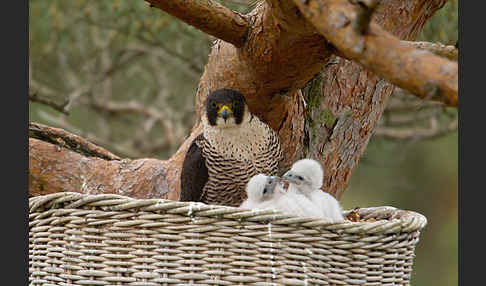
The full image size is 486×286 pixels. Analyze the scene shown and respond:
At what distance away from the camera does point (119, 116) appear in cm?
687

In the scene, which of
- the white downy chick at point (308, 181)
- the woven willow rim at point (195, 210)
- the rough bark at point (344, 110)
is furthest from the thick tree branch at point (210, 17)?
the woven willow rim at point (195, 210)

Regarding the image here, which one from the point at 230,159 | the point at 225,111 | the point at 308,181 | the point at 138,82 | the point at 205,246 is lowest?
the point at 205,246

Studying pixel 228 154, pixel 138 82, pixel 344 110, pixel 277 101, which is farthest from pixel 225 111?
pixel 138 82

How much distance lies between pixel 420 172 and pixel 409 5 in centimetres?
723

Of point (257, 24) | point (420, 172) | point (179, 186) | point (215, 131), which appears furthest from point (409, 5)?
point (420, 172)

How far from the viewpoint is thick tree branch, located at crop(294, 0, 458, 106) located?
1.70m

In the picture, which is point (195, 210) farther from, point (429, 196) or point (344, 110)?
point (429, 196)

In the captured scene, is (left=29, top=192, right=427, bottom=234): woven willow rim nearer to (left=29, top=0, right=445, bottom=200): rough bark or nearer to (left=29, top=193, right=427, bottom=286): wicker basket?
(left=29, top=193, right=427, bottom=286): wicker basket

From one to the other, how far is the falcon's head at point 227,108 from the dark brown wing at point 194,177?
22 cm

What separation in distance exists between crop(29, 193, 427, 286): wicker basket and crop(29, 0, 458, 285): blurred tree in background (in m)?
1.49

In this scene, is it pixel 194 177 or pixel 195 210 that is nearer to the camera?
pixel 195 210

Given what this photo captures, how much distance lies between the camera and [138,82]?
307 inches

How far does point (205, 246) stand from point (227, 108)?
952mm

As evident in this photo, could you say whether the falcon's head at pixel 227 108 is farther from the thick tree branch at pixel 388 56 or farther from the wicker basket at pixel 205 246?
Answer: the thick tree branch at pixel 388 56
